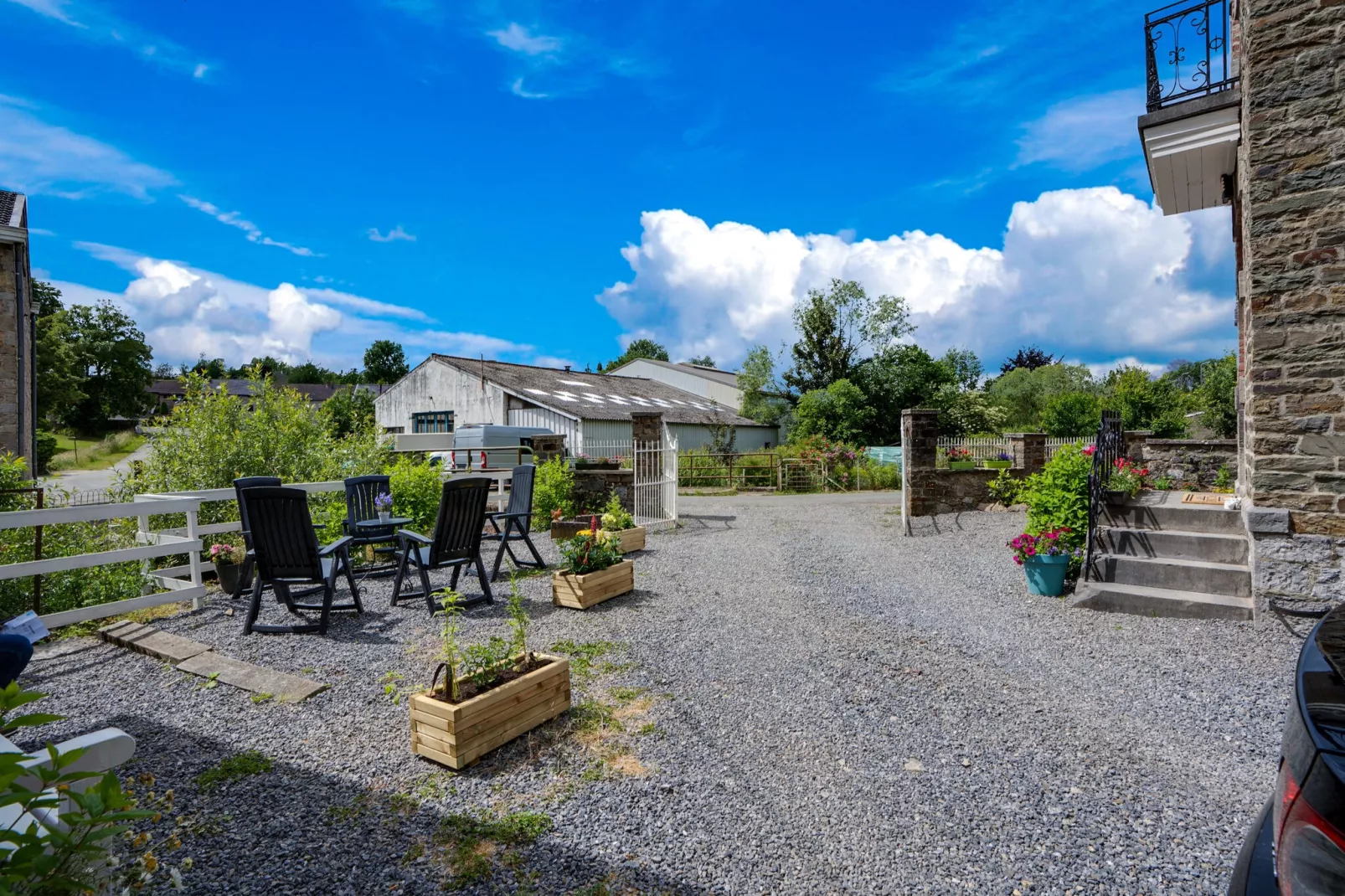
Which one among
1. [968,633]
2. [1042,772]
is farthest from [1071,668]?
[1042,772]

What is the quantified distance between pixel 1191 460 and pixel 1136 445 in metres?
1.16

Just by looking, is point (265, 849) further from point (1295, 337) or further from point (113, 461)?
point (113, 461)

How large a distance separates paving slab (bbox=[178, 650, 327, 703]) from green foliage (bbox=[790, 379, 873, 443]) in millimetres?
23241

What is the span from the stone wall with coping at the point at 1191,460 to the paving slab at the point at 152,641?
11.2 meters

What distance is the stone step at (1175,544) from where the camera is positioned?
18.6ft

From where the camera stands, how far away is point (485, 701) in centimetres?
323

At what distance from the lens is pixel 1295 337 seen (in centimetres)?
502

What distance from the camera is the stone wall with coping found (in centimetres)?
952

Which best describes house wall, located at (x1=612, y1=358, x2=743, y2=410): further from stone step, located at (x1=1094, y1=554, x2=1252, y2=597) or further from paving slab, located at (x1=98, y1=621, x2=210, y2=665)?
paving slab, located at (x1=98, y1=621, x2=210, y2=665)

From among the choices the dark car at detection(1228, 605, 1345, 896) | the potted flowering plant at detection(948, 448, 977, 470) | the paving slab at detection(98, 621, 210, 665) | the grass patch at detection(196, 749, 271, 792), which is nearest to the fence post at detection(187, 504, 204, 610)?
the paving slab at detection(98, 621, 210, 665)

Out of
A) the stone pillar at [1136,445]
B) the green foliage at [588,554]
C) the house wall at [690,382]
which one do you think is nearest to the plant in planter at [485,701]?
the green foliage at [588,554]

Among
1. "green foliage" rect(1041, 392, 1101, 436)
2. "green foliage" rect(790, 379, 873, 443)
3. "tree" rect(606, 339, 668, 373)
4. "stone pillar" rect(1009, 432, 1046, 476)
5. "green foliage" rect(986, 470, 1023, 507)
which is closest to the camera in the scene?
"green foliage" rect(986, 470, 1023, 507)

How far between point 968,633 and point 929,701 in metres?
1.62

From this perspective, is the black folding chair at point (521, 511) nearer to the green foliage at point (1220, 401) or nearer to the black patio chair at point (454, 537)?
the black patio chair at point (454, 537)
